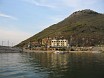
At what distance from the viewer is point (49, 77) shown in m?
62.2

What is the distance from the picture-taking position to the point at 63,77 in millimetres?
62750

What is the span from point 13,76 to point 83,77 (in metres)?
18.5

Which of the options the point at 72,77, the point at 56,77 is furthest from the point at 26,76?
the point at 72,77

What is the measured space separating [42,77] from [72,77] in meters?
7.85

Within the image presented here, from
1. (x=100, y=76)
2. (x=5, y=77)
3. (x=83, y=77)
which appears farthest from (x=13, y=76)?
(x=100, y=76)

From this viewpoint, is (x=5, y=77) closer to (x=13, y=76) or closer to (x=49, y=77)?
(x=13, y=76)

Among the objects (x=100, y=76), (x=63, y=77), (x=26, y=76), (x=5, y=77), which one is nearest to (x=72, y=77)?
(x=63, y=77)

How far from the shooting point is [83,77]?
62.9m

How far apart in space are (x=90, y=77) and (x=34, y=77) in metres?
14.6

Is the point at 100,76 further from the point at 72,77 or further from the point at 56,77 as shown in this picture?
the point at 56,77

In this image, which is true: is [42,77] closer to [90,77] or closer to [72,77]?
[72,77]

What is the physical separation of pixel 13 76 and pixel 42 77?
7.88 meters

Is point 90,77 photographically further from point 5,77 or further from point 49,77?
point 5,77

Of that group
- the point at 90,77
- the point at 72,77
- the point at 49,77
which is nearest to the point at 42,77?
the point at 49,77
